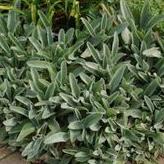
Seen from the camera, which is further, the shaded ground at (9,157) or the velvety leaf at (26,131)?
the shaded ground at (9,157)

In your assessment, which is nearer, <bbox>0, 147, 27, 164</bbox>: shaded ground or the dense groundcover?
the dense groundcover

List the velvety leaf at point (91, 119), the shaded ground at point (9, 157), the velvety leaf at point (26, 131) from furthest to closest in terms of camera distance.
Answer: the shaded ground at point (9, 157), the velvety leaf at point (26, 131), the velvety leaf at point (91, 119)

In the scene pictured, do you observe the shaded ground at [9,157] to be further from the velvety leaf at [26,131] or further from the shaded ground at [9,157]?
A: the velvety leaf at [26,131]

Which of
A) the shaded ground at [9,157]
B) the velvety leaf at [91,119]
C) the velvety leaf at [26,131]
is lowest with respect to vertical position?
the shaded ground at [9,157]

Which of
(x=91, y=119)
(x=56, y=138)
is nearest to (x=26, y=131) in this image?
(x=56, y=138)

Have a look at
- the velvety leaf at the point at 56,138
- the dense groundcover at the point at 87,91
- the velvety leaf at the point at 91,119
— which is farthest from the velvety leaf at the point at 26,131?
the velvety leaf at the point at 91,119

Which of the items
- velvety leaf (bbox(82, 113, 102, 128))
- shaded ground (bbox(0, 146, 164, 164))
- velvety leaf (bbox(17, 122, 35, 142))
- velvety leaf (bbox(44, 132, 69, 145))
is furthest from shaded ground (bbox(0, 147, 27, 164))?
velvety leaf (bbox(82, 113, 102, 128))

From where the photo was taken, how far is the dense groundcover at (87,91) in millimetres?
3734

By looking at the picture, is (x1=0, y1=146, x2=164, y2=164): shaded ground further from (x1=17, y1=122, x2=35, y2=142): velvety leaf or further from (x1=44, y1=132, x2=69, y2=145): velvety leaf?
(x1=44, y1=132, x2=69, y2=145): velvety leaf

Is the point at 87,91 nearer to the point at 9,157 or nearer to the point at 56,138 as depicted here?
the point at 56,138

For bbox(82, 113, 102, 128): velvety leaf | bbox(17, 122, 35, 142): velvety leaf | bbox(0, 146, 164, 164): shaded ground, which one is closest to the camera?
bbox(82, 113, 102, 128): velvety leaf

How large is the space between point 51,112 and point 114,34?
2.48ft

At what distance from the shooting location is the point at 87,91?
377cm

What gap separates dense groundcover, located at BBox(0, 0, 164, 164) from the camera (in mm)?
3734
